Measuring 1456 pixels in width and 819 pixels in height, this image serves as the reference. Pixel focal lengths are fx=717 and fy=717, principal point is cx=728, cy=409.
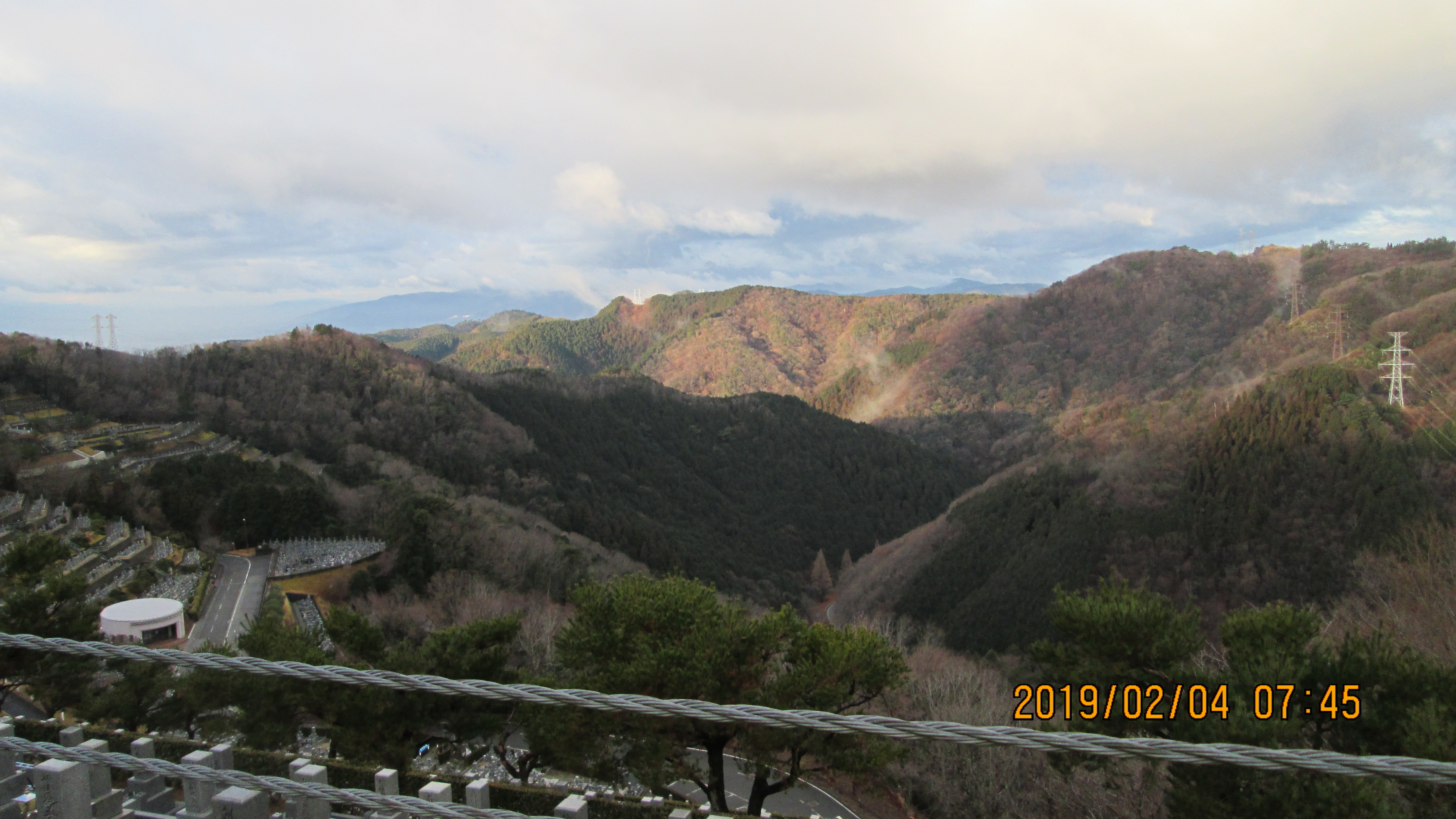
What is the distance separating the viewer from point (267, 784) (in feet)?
11.6

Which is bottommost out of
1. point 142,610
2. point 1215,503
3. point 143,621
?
point 1215,503

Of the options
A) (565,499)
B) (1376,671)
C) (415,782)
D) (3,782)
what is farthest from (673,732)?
(565,499)

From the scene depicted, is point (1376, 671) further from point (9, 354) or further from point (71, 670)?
point (9, 354)

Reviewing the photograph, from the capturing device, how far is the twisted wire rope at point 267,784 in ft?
10.7

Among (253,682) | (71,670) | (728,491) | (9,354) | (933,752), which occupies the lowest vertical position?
(728,491)

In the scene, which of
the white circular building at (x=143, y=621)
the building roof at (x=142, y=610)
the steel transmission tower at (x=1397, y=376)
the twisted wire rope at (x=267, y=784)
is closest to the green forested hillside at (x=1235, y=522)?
the steel transmission tower at (x=1397, y=376)

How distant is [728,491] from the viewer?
117 metres

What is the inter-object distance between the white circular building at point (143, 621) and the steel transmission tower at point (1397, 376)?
8173cm

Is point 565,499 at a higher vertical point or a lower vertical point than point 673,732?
lower

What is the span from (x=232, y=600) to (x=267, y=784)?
3350 centimetres

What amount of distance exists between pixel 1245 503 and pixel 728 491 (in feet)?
239
